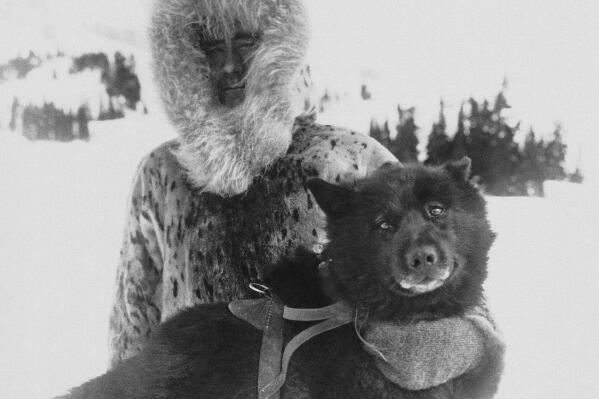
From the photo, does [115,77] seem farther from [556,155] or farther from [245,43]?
[556,155]

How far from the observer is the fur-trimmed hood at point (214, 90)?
5.13ft

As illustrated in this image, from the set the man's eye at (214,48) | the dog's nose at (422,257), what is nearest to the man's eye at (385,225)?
the dog's nose at (422,257)

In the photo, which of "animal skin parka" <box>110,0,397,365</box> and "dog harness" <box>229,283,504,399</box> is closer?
"dog harness" <box>229,283,504,399</box>

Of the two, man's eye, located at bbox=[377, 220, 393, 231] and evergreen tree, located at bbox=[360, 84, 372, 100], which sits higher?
evergreen tree, located at bbox=[360, 84, 372, 100]

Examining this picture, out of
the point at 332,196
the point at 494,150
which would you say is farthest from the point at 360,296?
the point at 494,150

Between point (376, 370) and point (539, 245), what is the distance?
1.44 meters

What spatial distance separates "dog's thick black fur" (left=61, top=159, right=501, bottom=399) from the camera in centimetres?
118

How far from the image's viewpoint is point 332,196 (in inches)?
50.4

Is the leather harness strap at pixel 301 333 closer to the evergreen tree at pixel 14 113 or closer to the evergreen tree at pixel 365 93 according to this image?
the evergreen tree at pixel 365 93

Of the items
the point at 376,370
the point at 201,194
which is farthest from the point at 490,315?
the point at 201,194

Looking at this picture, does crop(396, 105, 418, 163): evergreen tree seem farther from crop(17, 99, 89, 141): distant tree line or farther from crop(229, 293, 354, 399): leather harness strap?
crop(17, 99, 89, 141): distant tree line

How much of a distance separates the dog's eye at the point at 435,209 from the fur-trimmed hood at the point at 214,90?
1.78ft

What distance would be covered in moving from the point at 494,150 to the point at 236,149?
1257 millimetres

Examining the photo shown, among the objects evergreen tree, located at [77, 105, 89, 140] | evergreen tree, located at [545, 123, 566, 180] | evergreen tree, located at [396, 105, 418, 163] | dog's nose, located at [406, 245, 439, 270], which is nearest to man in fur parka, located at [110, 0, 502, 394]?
dog's nose, located at [406, 245, 439, 270]
